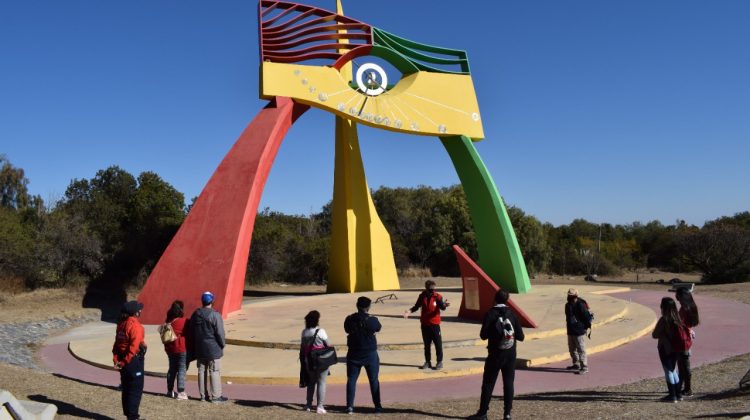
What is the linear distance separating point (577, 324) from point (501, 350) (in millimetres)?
2876

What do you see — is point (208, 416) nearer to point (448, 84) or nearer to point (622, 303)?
point (622, 303)

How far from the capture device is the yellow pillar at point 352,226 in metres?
21.0

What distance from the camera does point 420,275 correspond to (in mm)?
34188

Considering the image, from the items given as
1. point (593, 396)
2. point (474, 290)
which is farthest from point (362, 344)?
point (474, 290)

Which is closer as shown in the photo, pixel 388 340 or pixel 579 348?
pixel 579 348

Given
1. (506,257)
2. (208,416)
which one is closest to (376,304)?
(506,257)

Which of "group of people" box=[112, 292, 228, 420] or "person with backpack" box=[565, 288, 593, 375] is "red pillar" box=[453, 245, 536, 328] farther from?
"group of people" box=[112, 292, 228, 420]

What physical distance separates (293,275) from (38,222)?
12423 mm

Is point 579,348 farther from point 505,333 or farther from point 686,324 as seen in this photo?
point 505,333

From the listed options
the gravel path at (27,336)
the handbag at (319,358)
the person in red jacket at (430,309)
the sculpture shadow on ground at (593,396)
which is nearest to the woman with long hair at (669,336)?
the sculpture shadow on ground at (593,396)

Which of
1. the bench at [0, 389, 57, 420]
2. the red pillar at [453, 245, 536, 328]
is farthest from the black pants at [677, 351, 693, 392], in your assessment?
the bench at [0, 389, 57, 420]

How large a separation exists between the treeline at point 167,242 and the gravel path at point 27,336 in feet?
22.6

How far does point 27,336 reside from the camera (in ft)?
42.4

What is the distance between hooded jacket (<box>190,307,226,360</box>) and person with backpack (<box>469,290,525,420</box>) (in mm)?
2789
